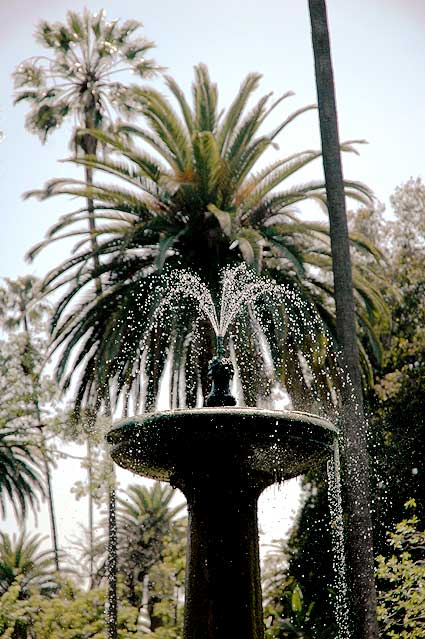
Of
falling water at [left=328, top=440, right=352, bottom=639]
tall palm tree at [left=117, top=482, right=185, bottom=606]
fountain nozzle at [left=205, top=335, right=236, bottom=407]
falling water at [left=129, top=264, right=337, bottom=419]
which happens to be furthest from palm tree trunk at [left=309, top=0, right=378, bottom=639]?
tall palm tree at [left=117, top=482, right=185, bottom=606]

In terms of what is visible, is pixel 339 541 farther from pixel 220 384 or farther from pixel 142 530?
pixel 142 530

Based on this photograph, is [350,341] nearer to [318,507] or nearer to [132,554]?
[318,507]

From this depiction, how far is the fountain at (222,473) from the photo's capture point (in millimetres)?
5707

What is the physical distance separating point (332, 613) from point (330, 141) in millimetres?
10692

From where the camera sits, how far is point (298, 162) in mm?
15250

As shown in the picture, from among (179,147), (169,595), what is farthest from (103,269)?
(169,595)

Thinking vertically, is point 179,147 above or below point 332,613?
above

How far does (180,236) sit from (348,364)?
4935 millimetres

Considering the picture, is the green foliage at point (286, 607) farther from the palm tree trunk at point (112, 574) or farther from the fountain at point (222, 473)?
the fountain at point (222, 473)

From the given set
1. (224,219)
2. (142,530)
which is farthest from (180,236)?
(142,530)

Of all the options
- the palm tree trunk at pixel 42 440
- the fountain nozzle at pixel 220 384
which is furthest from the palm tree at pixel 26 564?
the fountain nozzle at pixel 220 384

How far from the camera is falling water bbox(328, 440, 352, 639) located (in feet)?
30.3

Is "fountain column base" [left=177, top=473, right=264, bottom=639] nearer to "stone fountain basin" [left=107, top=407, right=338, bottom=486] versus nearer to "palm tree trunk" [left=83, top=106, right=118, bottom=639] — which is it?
"stone fountain basin" [left=107, top=407, right=338, bottom=486]

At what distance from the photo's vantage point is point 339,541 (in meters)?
16.8
